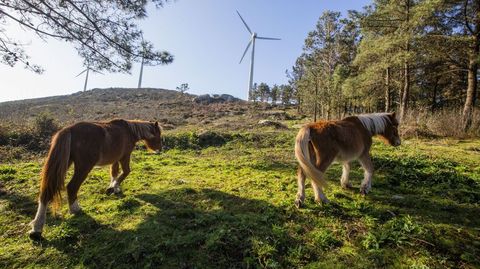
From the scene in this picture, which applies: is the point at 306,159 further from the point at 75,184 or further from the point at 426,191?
the point at 75,184

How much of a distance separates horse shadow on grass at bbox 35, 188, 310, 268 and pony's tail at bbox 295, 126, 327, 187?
0.82 meters

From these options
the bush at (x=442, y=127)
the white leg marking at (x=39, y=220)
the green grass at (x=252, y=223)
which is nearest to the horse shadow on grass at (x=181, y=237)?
the green grass at (x=252, y=223)

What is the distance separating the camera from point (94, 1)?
7387mm

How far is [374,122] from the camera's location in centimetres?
623

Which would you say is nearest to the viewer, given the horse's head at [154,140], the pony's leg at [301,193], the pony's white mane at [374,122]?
the pony's leg at [301,193]

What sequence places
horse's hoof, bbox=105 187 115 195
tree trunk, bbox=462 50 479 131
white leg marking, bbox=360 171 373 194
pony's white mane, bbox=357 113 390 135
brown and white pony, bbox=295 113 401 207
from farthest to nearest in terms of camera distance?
tree trunk, bbox=462 50 479 131 < pony's white mane, bbox=357 113 390 135 < horse's hoof, bbox=105 187 115 195 < white leg marking, bbox=360 171 373 194 < brown and white pony, bbox=295 113 401 207

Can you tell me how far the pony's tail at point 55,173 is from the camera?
427 cm

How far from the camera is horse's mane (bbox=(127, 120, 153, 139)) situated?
6668mm

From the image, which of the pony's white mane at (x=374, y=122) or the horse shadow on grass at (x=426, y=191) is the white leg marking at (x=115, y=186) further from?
the pony's white mane at (x=374, y=122)

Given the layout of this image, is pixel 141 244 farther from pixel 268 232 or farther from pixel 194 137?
pixel 194 137

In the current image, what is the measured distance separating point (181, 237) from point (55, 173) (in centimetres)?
219

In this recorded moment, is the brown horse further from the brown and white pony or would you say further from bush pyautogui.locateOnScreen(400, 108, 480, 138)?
bush pyautogui.locateOnScreen(400, 108, 480, 138)

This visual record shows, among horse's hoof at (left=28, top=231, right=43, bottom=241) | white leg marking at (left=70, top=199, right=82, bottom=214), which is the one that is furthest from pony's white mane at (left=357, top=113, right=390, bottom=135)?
horse's hoof at (left=28, top=231, right=43, bottom=241)

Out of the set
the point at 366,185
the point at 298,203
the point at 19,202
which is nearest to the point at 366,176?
the point at 366,185
